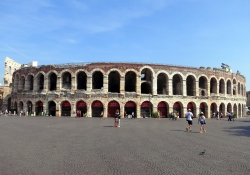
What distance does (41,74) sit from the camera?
122 feet

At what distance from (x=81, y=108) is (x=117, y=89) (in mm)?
9369

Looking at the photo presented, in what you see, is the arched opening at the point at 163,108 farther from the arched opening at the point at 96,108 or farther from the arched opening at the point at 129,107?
the arched opening at the point at 96,108

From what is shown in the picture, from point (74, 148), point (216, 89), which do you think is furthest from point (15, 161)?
point (216, 89)

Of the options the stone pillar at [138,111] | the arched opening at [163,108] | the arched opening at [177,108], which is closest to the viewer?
the stone pillar at [138,111]

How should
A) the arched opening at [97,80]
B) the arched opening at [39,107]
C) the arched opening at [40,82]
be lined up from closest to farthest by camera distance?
the arched opening at [39,107], the arched opening at [40,82], the arched opening at [97,80]

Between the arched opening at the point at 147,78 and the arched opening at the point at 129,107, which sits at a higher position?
the arched opening at the point at 147,78

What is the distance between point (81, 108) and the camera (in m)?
34.5

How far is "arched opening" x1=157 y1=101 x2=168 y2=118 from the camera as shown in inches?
1391

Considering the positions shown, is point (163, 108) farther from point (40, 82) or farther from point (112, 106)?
point (40, 82)

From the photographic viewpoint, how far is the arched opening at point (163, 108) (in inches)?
1391

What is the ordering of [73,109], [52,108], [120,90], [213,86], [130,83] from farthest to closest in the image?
[130,83], [213,86], [52,108], [73,109], [120,90]

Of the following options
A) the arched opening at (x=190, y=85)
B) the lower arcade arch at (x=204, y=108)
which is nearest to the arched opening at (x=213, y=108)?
the lower arcade arch at (x=204, y=108)

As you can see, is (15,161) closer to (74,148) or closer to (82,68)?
(74,148)

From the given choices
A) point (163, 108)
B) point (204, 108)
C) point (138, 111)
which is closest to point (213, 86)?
point (204, 108)
